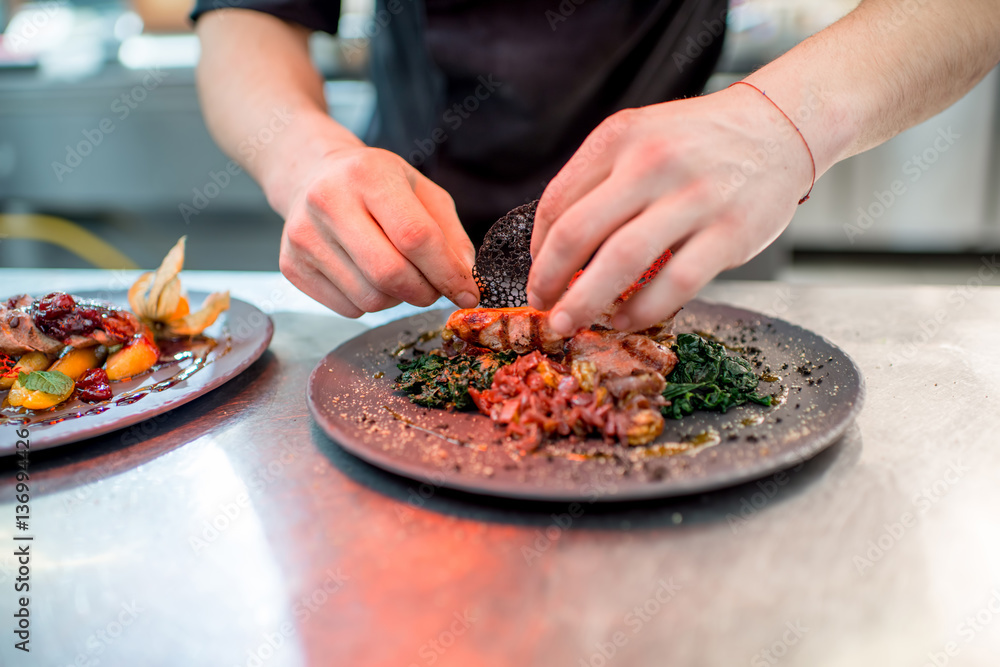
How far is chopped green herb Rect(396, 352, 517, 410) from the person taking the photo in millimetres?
1317

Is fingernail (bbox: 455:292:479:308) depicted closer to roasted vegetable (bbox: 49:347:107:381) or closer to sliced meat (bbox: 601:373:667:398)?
sliced meat (bbox: 601:373:667:398)

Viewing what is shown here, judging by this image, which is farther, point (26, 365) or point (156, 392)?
point (26, 365)

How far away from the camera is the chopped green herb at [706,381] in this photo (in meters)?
1.24

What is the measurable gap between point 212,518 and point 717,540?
2.51 feet

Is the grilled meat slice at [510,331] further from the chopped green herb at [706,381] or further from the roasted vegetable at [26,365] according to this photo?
the roasted vegetable at [26,365]

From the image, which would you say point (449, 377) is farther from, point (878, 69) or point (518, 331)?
point (878, 69)

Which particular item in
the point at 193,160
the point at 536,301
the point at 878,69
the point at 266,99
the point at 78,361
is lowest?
the point at 193,160

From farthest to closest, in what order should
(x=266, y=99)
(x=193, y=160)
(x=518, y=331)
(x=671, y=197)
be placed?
(x=193, y=160) → (x=266, y=99) → (x=518, y=331) → (x=671, y=197)

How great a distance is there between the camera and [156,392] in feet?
4.59

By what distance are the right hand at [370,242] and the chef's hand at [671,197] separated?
39 cm

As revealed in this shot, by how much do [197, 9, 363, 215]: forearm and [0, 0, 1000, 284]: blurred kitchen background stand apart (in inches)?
112

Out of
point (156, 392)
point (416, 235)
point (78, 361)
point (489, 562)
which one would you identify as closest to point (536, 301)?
point (416, 235)

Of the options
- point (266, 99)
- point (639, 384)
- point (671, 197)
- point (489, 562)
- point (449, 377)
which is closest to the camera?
point (489, 562)

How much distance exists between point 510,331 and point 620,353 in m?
0.27
